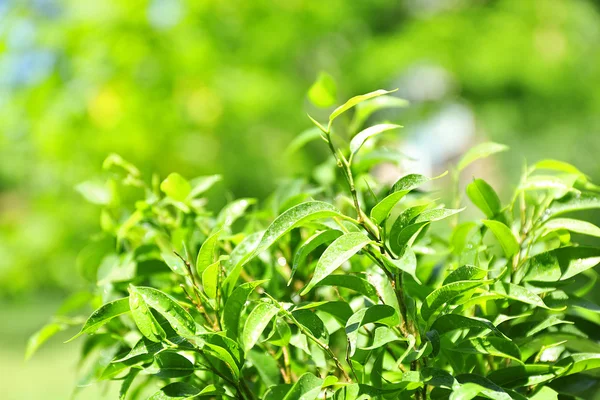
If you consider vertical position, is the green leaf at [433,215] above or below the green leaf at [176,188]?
below

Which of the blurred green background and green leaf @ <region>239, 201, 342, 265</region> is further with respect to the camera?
the blurred green background

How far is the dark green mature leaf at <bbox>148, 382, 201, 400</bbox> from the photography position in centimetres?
77

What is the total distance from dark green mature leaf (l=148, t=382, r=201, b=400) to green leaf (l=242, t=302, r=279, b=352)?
0.33 feet

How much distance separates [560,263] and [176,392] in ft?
1.67

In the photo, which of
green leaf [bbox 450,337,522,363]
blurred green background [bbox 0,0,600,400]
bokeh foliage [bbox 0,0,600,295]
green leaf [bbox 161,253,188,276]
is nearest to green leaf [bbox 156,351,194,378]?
green leaf [bbox 161,253,188,276]

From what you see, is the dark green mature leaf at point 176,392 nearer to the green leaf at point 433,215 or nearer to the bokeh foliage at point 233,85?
the green leaf at point 433,215

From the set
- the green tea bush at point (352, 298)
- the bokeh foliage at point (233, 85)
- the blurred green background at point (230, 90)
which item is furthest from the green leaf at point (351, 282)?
the bokeh foliage at point (233, 85)

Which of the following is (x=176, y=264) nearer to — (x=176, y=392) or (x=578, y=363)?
(x=176, y=392)

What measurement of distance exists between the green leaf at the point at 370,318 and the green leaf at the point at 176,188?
0.38 metres

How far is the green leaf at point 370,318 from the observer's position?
728 millimetres

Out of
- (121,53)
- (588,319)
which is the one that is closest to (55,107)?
(121,53)

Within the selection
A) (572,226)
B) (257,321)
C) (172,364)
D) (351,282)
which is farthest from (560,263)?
(172,364)

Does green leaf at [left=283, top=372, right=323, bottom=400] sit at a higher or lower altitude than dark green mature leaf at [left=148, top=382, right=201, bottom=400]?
lower

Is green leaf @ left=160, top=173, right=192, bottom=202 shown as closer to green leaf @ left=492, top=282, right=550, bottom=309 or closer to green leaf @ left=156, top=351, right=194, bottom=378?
green leaf @ left=156, top=351, right=194, bottom=378
